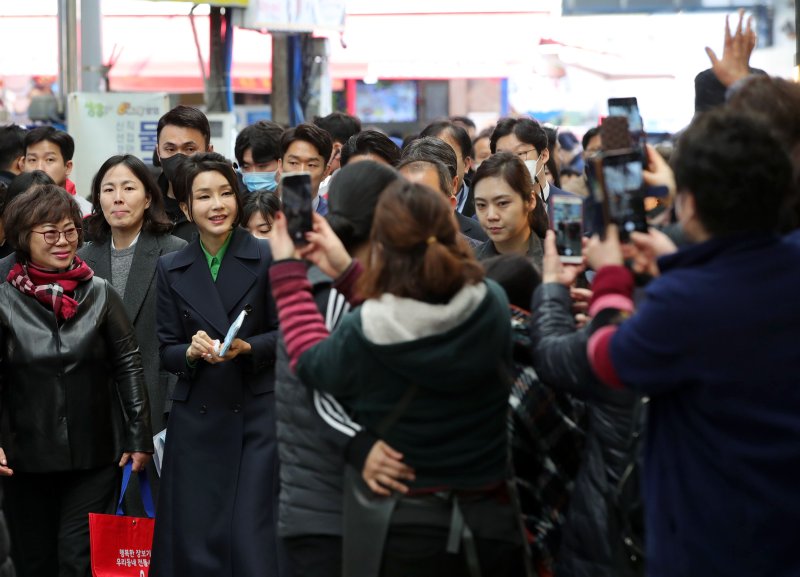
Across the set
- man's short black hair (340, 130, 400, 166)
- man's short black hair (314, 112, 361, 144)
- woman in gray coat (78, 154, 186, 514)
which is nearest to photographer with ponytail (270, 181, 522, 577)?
woman in gray coat (78, 154, 186, 514)

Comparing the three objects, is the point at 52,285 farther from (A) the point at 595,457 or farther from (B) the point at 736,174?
(B) the point at 736,174

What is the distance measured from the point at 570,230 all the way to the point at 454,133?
4.72 metres

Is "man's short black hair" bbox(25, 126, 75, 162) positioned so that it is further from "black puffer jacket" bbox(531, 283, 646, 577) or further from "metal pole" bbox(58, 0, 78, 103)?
"black puffer jacket" bbox(531, 283, 646, 577)

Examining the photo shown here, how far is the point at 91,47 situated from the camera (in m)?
13.4

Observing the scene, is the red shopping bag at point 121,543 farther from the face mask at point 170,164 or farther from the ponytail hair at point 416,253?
the ponytail hair at point 416,253

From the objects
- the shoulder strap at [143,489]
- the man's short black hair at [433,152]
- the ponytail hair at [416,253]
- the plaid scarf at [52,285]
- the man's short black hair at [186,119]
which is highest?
the man's short black hair at [186,119]

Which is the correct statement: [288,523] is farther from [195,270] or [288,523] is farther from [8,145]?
[8,145]

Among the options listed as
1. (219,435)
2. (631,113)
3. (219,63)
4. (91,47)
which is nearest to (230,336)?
(219,435)

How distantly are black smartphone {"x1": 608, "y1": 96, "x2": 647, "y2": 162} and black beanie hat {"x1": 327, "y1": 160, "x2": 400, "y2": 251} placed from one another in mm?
676

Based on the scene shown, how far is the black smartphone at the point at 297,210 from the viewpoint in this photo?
3764 millimetres

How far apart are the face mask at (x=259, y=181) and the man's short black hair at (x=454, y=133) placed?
4.66 ft

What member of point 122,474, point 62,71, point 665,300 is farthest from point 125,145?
point 665,300

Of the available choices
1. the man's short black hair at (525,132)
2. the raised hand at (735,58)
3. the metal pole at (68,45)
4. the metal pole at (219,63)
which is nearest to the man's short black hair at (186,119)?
the man's short black hair at (525,132)

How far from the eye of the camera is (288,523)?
3.87 metres
